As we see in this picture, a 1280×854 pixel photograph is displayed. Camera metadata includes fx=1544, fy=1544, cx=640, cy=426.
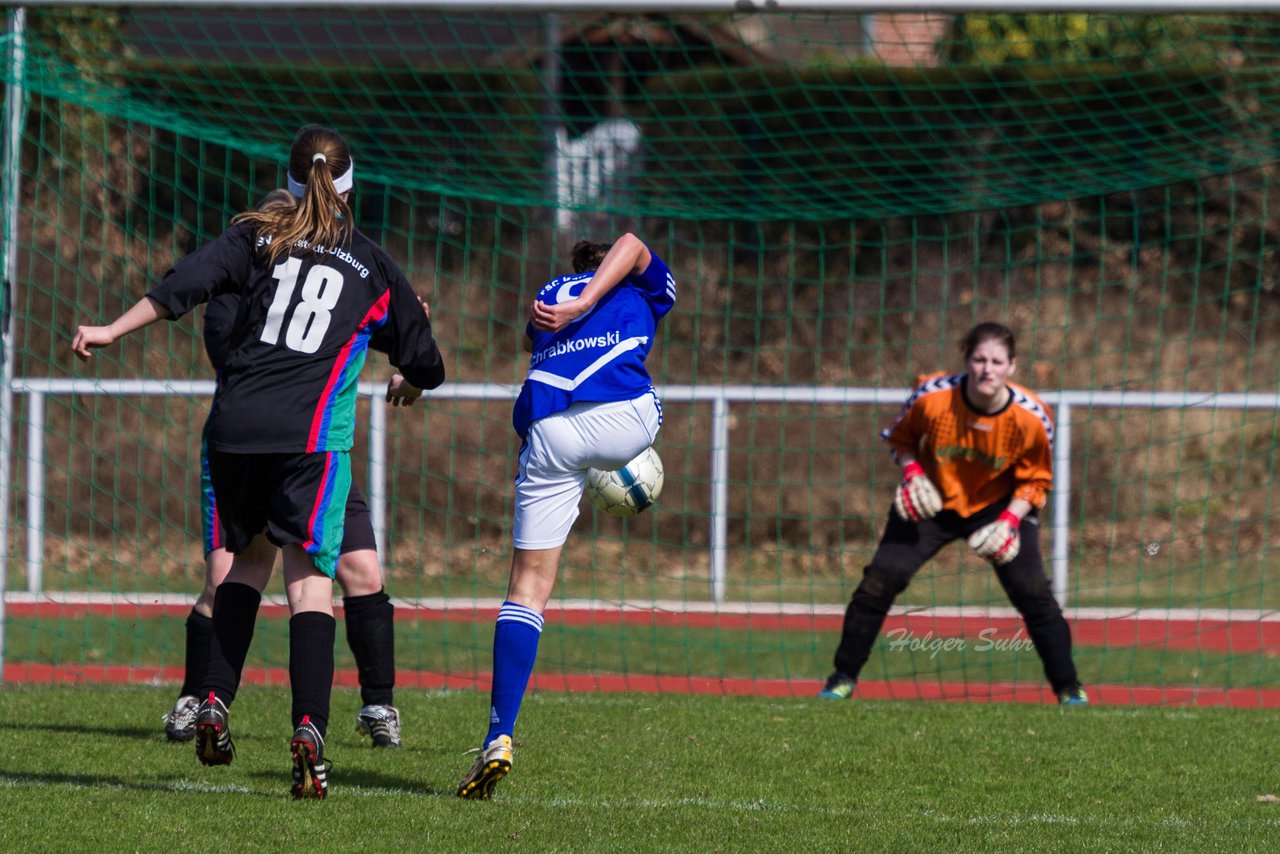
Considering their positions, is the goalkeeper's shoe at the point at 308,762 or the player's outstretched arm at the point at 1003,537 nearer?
the goalkeeper's shoe at the point at 308,762

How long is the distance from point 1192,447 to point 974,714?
9.61m

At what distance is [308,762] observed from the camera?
13.0 feet

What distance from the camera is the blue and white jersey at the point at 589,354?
4309mm

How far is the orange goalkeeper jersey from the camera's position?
256 inches

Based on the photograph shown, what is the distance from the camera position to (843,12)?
20.7 feet

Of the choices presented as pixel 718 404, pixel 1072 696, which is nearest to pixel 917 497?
pixel 1072 696

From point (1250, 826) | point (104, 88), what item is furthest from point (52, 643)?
point (1250, 826)

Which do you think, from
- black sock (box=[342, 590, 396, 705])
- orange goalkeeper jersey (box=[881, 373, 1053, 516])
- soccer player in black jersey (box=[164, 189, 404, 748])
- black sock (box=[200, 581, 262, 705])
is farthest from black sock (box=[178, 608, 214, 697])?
orange goalkeeper jersey (box=[881, 373, 1053, 516])

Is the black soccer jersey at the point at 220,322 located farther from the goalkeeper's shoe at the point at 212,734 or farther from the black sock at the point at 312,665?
the goalkeeper's shoe at the point at 212,734

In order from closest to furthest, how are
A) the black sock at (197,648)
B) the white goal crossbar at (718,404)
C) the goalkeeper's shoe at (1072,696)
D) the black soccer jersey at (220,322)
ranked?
the black soccer jersey at (220,322) → the black sock at (197,648) → the goalkeeper's shoe at (1072,696) → the white goal crossbar at (718,404)

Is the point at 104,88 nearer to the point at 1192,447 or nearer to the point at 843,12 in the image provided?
the point at 843,12

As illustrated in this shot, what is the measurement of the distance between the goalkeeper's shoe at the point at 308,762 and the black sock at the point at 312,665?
3cm

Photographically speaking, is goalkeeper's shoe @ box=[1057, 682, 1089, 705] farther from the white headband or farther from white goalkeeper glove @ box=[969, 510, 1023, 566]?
the white headband

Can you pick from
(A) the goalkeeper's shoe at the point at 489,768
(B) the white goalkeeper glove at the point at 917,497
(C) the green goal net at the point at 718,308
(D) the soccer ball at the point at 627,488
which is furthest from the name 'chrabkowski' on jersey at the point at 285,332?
(B) the white goalkeeper glove at the point at 917,497
